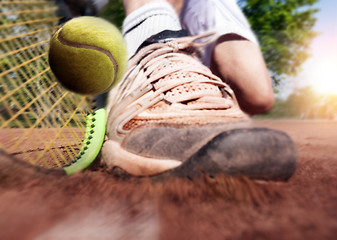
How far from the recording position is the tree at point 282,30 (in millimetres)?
8094

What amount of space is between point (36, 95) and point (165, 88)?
56 centimetres

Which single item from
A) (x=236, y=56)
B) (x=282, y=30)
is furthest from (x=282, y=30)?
(x=236, y=56)

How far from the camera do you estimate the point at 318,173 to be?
1061mm

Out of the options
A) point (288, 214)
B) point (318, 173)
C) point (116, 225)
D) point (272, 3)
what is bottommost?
point (272, 3)

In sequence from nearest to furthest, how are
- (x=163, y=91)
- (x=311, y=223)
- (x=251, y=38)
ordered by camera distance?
(x=311, y=223)
(x=163, y=91)
(x=251, y=38)

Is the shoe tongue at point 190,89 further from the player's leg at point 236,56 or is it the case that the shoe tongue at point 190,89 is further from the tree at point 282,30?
the tree at point 282,30

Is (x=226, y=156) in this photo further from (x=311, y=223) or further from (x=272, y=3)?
(x=272, y=3)

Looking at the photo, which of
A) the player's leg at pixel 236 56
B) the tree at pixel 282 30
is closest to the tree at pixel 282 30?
the tree at pixel 282 30

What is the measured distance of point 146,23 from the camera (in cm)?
113

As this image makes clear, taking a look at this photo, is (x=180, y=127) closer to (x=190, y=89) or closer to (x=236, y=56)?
(x=190, y=89)

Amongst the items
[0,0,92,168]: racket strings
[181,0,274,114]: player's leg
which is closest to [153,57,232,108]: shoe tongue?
[0,0,92,168]: racket strings

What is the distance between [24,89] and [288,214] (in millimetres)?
998

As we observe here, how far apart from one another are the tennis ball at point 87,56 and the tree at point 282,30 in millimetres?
7252

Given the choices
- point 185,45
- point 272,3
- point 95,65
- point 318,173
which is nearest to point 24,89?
point 95,65
